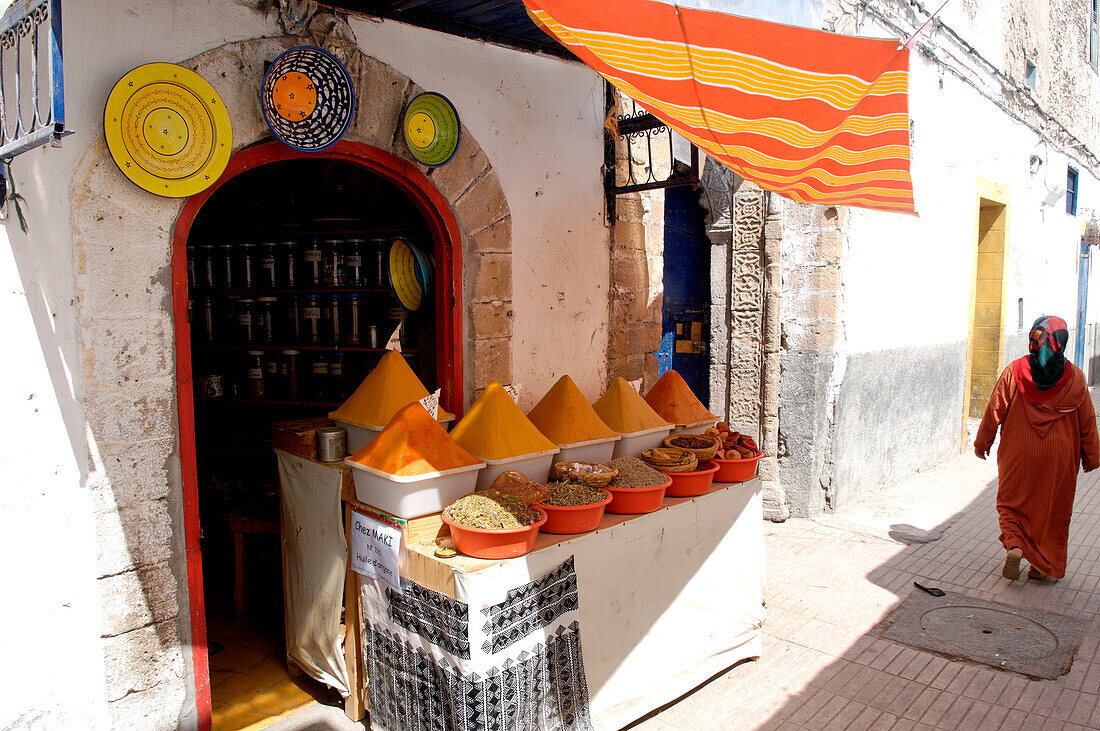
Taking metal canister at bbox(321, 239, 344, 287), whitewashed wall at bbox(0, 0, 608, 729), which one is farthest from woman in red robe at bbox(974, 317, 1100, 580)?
whitewashed wall at bbox(0, 0, 608, 729)

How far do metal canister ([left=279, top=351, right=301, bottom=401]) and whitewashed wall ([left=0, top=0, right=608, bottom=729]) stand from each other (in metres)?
1.98

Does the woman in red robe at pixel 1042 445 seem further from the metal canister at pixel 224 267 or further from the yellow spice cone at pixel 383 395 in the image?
the metal canister at pixel 224 267

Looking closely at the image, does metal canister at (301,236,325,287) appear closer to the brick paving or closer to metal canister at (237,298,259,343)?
metal canister at (237,298,259,343)

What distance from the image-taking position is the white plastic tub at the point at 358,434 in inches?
135

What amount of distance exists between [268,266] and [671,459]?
3.06m

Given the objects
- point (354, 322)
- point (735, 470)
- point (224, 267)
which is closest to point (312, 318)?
point (354, 322)

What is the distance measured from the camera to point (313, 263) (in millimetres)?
4875

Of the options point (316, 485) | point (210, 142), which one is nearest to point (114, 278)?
point (210, 142)

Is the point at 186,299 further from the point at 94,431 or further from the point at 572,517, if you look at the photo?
the point at 572,517

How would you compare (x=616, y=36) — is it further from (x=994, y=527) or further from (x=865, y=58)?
(x=994, y=527)

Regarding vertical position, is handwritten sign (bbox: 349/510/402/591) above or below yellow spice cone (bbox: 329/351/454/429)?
below

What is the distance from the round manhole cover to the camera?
13.5 ft

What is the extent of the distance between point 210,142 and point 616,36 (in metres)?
1.68

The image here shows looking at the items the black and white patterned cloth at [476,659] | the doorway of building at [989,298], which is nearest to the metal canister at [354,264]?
the black and white patterned cloth at [476,659]
